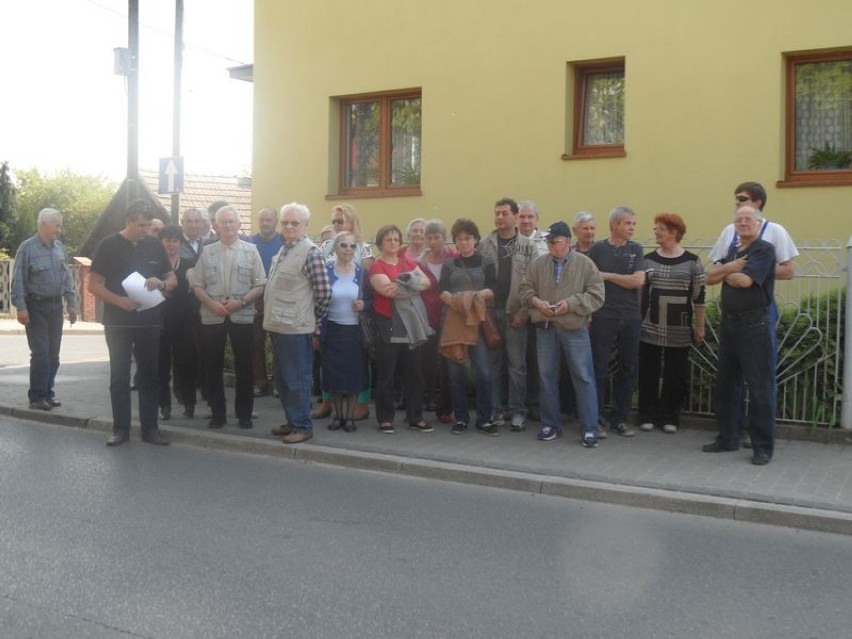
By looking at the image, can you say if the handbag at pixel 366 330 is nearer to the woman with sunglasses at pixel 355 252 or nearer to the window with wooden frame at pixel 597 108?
the woman with sunglasses at pixel 355 252

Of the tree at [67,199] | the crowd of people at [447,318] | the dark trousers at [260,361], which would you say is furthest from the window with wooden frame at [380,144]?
the tree at [67,199]

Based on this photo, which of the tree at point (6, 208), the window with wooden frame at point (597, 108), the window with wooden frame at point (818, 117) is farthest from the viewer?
the tree at point (6, 208)

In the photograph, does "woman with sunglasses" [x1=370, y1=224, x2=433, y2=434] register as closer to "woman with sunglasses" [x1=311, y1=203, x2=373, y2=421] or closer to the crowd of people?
the crowd of people

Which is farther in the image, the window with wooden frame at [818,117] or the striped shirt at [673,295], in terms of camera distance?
the window with wooden frame at [818,117]

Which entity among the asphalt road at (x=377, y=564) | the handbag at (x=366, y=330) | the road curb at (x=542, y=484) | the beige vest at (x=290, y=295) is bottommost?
the asphalt road at (x=377, y=564)

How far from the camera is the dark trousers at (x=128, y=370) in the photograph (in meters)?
8.78

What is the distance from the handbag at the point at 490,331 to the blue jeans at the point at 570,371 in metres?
0.42

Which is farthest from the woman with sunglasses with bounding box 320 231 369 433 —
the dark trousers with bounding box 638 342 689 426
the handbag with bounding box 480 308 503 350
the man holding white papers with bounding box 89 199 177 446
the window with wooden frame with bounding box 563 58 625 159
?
the window with wooden frame with bounding box 563 58 625 159

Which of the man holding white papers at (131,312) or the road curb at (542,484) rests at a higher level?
the man holding white papers at (131,312)

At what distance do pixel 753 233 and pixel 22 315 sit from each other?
22.6 feet

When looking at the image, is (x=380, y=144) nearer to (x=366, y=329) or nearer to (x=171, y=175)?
(x=171, y=175)

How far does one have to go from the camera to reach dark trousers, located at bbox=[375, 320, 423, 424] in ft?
29.5

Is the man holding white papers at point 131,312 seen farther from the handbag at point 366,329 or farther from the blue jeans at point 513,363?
the blue jeans at point 513,363

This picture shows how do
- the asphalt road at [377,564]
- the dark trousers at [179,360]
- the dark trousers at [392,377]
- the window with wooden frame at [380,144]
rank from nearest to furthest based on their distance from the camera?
the asphalt road at [377,564]
the dark trousers at [392,377]
the dark trousers at [179,360]
the window with wooden frame at [380,144]
